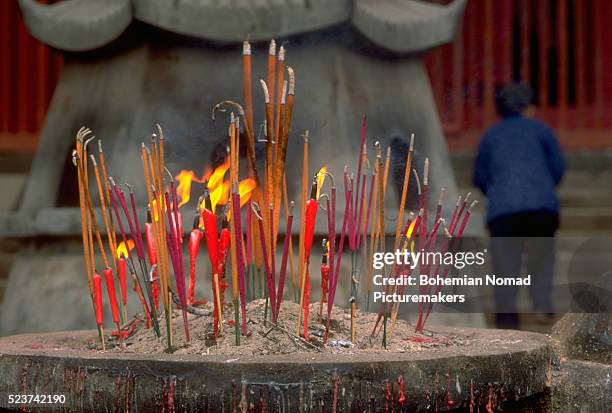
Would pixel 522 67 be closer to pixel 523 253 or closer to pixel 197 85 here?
pixel 523 253

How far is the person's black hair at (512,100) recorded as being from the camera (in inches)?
190

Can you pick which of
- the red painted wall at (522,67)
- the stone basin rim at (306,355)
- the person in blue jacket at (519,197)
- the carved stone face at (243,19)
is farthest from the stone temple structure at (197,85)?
the stone basin rim at (306,355)

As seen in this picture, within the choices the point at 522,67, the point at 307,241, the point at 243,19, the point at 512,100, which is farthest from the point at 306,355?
the point at 522,67

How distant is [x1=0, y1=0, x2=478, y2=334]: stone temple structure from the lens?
15.5 feet

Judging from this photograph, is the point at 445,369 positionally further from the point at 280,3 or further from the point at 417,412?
the point at 280,3

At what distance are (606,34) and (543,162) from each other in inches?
51.6

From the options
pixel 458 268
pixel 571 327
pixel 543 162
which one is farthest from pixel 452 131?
pixel 571 327

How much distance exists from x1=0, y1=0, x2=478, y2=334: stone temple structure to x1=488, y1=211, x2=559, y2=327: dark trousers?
25cm

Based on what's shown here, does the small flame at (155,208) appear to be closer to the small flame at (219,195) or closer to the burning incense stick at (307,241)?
the small flame at (219,195)

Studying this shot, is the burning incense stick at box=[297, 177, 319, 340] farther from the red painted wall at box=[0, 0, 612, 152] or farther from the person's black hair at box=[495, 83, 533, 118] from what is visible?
the red painted wall at box=[0, 0, 612, 152]

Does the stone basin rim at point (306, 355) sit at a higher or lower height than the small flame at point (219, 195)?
lower

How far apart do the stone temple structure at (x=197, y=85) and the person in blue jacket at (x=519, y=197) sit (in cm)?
20

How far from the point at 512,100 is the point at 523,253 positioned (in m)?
0.60

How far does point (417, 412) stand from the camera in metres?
2.34
